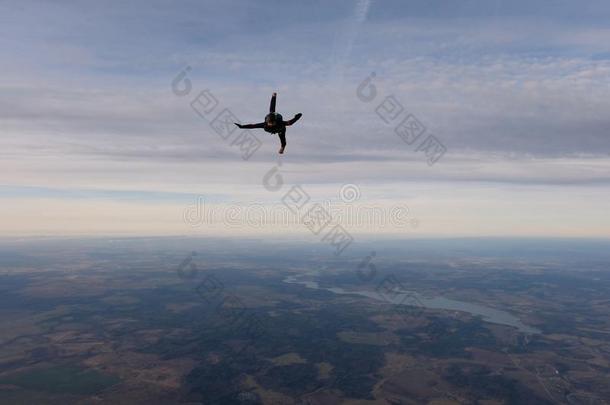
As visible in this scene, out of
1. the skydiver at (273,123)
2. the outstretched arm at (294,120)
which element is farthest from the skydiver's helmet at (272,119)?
the outstretched arm at (294,120)

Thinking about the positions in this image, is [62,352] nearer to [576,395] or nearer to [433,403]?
[433,403]

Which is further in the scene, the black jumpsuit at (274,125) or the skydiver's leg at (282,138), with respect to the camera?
the skydiver's leg at (282,138)

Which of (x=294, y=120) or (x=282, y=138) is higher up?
(x=294, y=120)

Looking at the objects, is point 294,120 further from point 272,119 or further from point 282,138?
point 282,138

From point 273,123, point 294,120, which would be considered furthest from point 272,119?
point 294,120

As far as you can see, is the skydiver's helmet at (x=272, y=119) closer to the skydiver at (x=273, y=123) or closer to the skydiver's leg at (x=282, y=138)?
the skydiver at (x=273, y=123)

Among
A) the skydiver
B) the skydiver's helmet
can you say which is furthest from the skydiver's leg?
the skydiver's helmet

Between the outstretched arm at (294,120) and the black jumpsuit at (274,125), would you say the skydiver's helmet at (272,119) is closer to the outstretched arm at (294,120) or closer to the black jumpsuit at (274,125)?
the black jumpsuit at (274,125)

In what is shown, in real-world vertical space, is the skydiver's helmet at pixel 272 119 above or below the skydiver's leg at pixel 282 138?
above

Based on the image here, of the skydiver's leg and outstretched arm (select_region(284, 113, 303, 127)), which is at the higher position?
outstretched arm (select_region(284, 113, 303, 127))

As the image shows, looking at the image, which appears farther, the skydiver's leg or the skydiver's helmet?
the skydiver's leg

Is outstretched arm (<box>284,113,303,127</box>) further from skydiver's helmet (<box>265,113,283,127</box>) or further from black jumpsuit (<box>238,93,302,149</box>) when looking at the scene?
skydiver's helmet (<box>265,113,283,127</box>)

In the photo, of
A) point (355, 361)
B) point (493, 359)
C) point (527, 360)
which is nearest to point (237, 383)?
point (355, 361)
